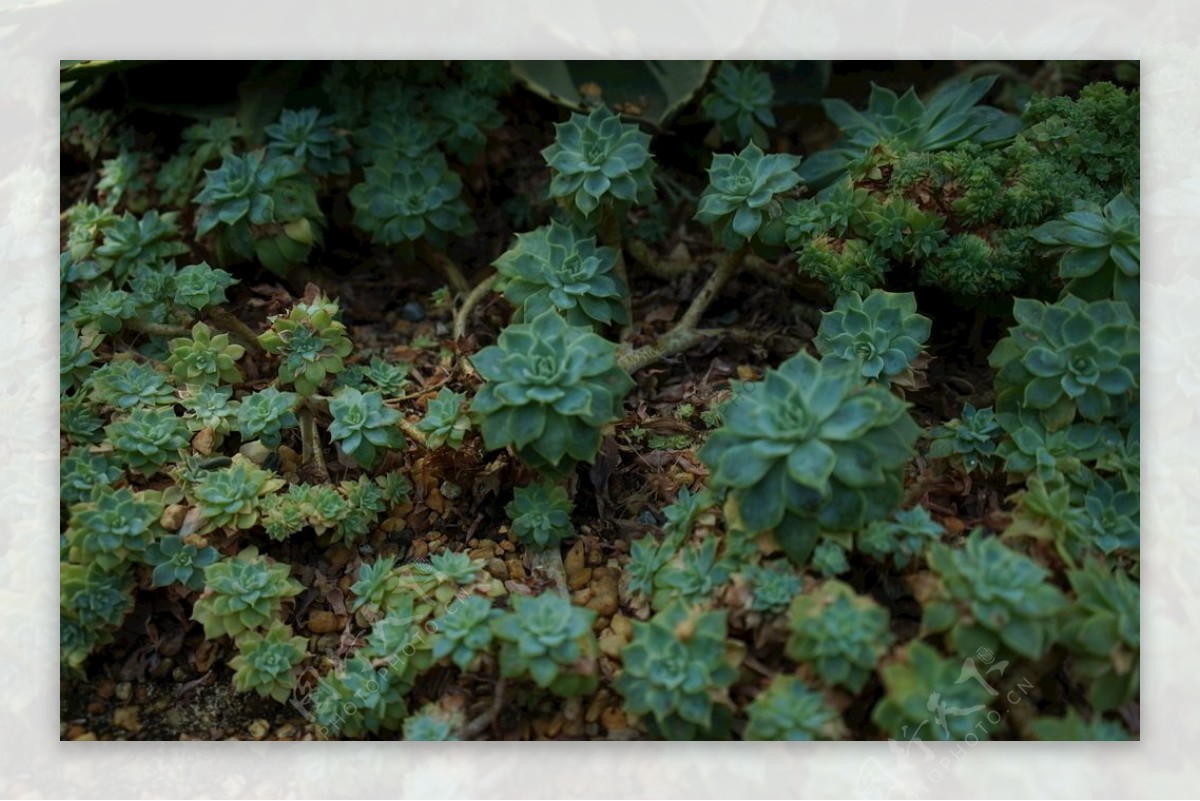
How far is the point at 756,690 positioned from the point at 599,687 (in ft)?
0.95

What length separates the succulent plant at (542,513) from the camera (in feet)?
7.18

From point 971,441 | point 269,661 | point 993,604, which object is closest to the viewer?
point 993,604

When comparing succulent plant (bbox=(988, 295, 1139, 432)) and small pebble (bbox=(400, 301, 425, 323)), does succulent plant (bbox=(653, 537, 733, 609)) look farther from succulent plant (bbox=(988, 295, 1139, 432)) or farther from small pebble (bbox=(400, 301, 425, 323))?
small pebble (bbox=(400, 301, 425, 323))

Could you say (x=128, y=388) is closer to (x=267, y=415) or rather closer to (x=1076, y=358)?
(x=267, y=415)

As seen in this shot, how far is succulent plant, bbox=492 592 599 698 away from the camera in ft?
6.25

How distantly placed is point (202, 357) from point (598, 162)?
3.05ft

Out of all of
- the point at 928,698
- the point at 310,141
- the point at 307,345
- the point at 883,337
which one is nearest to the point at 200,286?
the point at 307,345

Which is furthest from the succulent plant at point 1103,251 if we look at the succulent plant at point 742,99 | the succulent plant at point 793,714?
the succulent plant at point 793,714

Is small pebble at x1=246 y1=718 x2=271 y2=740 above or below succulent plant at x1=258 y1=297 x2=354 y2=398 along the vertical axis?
below

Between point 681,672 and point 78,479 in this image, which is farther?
point 78,479

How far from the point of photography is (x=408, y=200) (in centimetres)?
262

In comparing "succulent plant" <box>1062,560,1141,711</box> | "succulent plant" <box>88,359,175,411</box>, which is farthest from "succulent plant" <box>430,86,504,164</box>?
"succulent plant" <box>1062,560,1141,711</box>

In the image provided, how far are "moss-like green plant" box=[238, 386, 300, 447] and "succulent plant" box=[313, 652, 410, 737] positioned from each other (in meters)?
0.52

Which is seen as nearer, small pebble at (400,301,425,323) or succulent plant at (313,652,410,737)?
succulent plant at (313,652,410,737)
